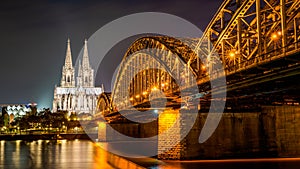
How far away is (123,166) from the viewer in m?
37.0

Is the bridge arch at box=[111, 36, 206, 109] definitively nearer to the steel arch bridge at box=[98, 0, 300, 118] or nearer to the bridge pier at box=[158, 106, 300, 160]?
the steel arch bridge at box=[98, 0, 300, 118]

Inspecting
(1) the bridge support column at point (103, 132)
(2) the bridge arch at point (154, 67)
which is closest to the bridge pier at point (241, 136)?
(2) the bridge arch at point (154, 67)

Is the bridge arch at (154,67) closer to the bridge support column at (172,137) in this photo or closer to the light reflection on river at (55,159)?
the bridge support column at (172,137)

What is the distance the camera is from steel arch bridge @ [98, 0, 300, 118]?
32.4 m

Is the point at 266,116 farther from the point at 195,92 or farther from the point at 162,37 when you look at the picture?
the point at 162,37

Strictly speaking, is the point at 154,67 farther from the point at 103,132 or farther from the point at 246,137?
the point at 103,132

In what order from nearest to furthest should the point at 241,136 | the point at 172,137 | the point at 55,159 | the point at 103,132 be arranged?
the point at 172,137 → the point at 241,136 → the point at 55,159 → the point at 103,132

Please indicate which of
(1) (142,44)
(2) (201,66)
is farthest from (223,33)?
(1) (142,44)

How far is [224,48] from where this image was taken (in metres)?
44.3

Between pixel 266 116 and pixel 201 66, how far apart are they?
11.1 m

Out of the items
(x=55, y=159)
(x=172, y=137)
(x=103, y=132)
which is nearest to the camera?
(x=172, y=137)

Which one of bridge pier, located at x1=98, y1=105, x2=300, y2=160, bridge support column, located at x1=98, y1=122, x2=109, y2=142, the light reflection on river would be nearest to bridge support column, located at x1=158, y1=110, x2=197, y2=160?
bridge pier, located at x1=98, y1=105, x2=300, y2=160

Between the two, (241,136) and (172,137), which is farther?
(241,136)

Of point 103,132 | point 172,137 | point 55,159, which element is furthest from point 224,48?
point 103,132
